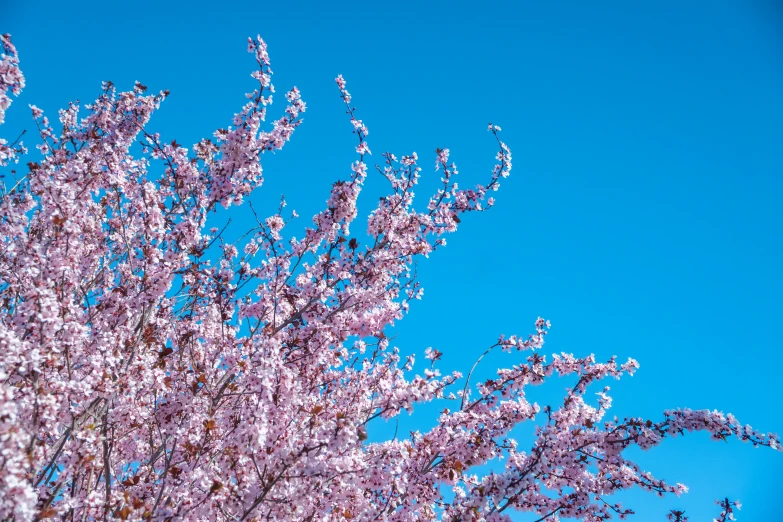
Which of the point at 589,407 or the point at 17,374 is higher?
the point at 589,407

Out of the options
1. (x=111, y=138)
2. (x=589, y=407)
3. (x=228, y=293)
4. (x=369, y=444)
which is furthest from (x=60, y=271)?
(x=589, y=407)

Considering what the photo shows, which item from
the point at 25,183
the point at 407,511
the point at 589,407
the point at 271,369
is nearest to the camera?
the point at 271,369

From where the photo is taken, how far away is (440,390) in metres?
7.56

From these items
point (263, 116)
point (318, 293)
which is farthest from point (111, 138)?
point (318, 293)

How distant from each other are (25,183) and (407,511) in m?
8.47

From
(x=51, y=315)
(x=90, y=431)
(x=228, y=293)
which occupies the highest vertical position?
(x=228, y=293)

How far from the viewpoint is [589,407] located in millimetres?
7793

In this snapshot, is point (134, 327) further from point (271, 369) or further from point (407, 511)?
point (407, 511)

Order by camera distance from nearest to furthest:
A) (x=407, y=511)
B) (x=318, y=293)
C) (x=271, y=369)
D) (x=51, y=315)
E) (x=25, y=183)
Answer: (x=51, y=315), (x=271, y=369), (x=407, y=511), (x=318, y=293), (x=25, y=183)

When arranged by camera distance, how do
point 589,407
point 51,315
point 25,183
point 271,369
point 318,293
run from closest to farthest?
point 51,315 → point 271,369 → point 318,293 → point 589,407 → point 25,183

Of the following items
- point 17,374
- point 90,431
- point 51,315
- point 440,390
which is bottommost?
point 90,431

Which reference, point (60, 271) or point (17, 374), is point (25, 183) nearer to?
point (60, 271)

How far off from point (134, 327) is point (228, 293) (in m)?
1.35

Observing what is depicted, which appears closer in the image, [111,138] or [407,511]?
[407,511]
